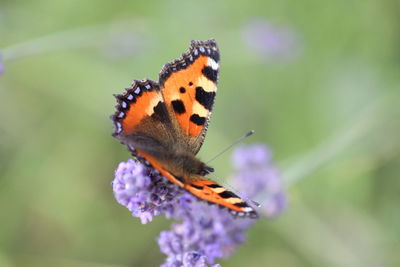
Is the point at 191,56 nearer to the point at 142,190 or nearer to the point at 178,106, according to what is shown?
the point at 178,106

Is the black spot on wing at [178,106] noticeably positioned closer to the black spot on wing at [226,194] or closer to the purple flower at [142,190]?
the purple flower at [142,190]

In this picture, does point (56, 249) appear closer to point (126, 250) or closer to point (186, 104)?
point (126, 250)

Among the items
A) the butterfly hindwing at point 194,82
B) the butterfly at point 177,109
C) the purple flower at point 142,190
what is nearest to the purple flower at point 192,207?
the purple flower at point 142,190

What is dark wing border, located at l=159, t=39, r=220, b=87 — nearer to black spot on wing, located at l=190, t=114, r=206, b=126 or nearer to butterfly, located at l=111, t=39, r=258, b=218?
butterfly, located at l=111, t=39, r=258, b=218

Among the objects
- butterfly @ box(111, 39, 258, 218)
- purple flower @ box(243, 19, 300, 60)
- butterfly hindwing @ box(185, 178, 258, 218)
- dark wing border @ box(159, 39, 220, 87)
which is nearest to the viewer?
butterfly hindwing @ box(185, 178, 258, 218)

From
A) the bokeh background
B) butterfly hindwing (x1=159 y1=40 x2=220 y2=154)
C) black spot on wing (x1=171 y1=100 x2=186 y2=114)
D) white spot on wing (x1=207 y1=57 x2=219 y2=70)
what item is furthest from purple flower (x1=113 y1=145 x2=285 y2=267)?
white spot on wing (x1=207 y1=57 x2=219 y2=70)

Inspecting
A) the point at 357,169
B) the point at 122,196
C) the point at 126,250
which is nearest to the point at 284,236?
the point at 357,169

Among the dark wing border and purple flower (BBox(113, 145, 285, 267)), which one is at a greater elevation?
the dark wing border
